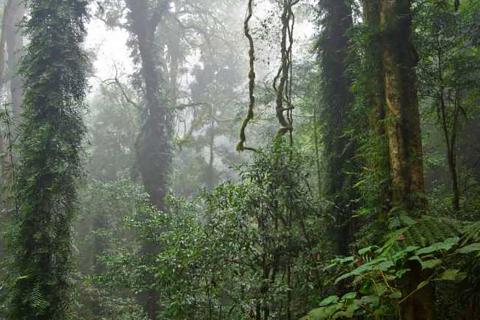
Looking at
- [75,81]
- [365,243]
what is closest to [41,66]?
[75,81]

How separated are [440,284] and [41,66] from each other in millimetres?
8171

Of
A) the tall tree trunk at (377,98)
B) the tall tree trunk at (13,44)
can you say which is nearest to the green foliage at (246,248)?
the tall tree trunk at (377,98)

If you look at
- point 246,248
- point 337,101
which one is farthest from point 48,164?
point 337,101

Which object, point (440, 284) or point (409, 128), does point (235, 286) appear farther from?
point (409, 128)

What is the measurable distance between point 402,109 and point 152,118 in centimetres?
1116

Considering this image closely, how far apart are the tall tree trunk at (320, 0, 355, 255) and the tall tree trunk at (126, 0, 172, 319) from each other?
6975 mm

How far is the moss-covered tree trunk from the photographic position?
8.01 metres

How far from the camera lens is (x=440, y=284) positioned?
20.3 ft

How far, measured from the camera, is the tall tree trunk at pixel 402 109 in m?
4.20

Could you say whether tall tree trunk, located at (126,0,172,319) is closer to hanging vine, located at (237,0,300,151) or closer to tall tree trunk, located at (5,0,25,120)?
hanging vine, located at (237,0,300,151)

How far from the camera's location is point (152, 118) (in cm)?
1453

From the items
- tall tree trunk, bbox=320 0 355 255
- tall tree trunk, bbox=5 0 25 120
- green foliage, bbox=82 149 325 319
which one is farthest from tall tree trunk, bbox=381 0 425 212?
tall tree trunk, bbox=5 0 25 120

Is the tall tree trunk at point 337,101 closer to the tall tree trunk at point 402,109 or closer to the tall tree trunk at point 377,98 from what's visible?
the tall tree trunk at point 377,98

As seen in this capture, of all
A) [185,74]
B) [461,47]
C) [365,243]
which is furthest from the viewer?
[185,74]
